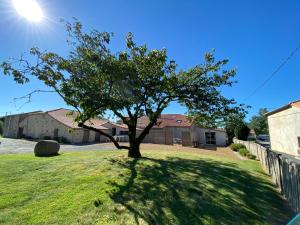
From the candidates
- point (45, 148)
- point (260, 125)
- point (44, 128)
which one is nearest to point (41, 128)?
point (44, 128)

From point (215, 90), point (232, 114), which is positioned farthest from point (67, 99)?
point (232, 114)

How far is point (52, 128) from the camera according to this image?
36.6 metres

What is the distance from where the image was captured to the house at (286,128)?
20.5 metres

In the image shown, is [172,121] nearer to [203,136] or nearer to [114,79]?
[203,136]

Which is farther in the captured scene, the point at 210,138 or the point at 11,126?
the point at 11,126

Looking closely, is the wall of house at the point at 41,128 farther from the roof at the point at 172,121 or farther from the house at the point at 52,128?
the roof at the point at 172,121

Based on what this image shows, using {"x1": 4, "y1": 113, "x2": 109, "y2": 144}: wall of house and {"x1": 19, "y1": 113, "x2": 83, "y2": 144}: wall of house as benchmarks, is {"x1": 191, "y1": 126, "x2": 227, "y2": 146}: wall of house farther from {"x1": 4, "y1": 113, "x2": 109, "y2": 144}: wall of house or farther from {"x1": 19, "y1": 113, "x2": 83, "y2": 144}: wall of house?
{"x1": 19, "y1": 113, "x2": 83, "y2": 144}: wall of house

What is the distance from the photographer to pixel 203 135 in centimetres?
3888

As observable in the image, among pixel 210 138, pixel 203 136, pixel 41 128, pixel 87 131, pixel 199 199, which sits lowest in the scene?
pixel 199 199

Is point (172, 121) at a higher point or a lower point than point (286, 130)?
higher

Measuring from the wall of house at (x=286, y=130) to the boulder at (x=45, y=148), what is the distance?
22.1 meters

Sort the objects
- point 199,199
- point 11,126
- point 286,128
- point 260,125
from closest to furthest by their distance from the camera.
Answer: point 199,199
point 286,128
point 11,126
point 260,125

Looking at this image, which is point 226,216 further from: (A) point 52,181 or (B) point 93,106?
(B) point 93,106

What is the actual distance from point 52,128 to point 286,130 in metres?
34.3
